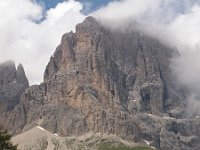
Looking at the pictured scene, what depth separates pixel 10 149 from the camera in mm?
74500

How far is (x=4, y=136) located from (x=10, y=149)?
1.99 metres

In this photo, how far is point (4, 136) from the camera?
73.9 m
